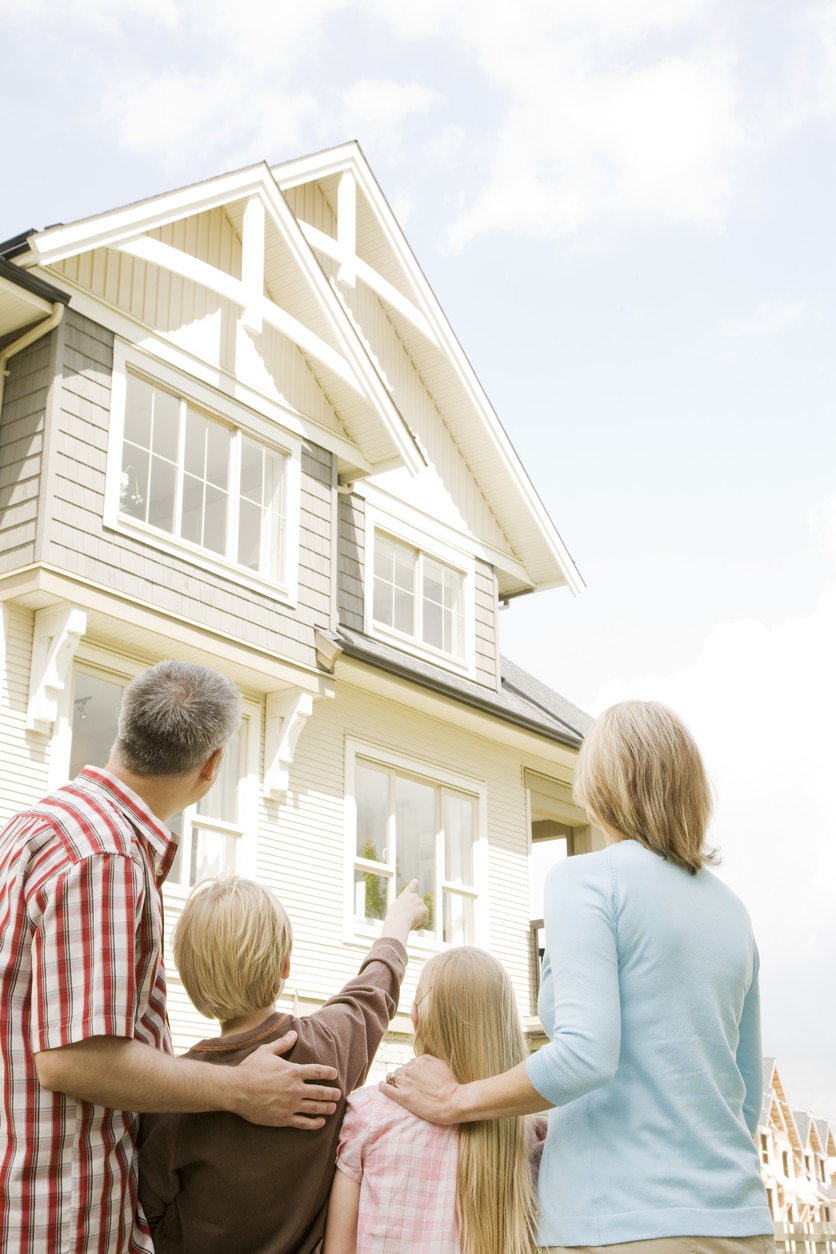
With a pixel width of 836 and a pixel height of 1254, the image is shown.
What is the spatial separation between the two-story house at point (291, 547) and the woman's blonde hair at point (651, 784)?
324 inches

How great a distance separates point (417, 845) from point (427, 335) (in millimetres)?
6255

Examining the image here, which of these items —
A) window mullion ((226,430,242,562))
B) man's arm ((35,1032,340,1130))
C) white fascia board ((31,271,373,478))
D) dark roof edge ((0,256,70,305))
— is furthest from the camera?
window mullion ((226,430,242,562))

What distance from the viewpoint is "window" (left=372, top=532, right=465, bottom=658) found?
14.8 metres

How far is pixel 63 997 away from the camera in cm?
228

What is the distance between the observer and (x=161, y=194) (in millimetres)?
11844

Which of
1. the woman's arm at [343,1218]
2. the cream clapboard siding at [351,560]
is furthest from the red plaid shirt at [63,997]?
the cream clapboard siding at [351,560]

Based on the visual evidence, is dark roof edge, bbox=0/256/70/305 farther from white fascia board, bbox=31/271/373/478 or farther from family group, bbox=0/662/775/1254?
family group, bbox=0/662/775/1254

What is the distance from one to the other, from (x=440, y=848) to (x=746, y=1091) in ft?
38.8

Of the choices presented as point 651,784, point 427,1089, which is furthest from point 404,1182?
point 651,784

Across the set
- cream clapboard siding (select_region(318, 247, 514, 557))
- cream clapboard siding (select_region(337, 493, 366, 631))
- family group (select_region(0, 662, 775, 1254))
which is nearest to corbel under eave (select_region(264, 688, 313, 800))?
cream clapboard siding (select_region(337, 493, 366, 631))

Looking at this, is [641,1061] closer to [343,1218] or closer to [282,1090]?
[282,1090]

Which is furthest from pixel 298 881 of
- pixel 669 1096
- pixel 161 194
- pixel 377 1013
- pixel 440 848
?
pixel 669 1096

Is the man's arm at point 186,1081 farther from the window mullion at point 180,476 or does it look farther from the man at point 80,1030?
the window mullion at point 180,476

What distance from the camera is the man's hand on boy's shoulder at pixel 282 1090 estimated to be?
103 inches
